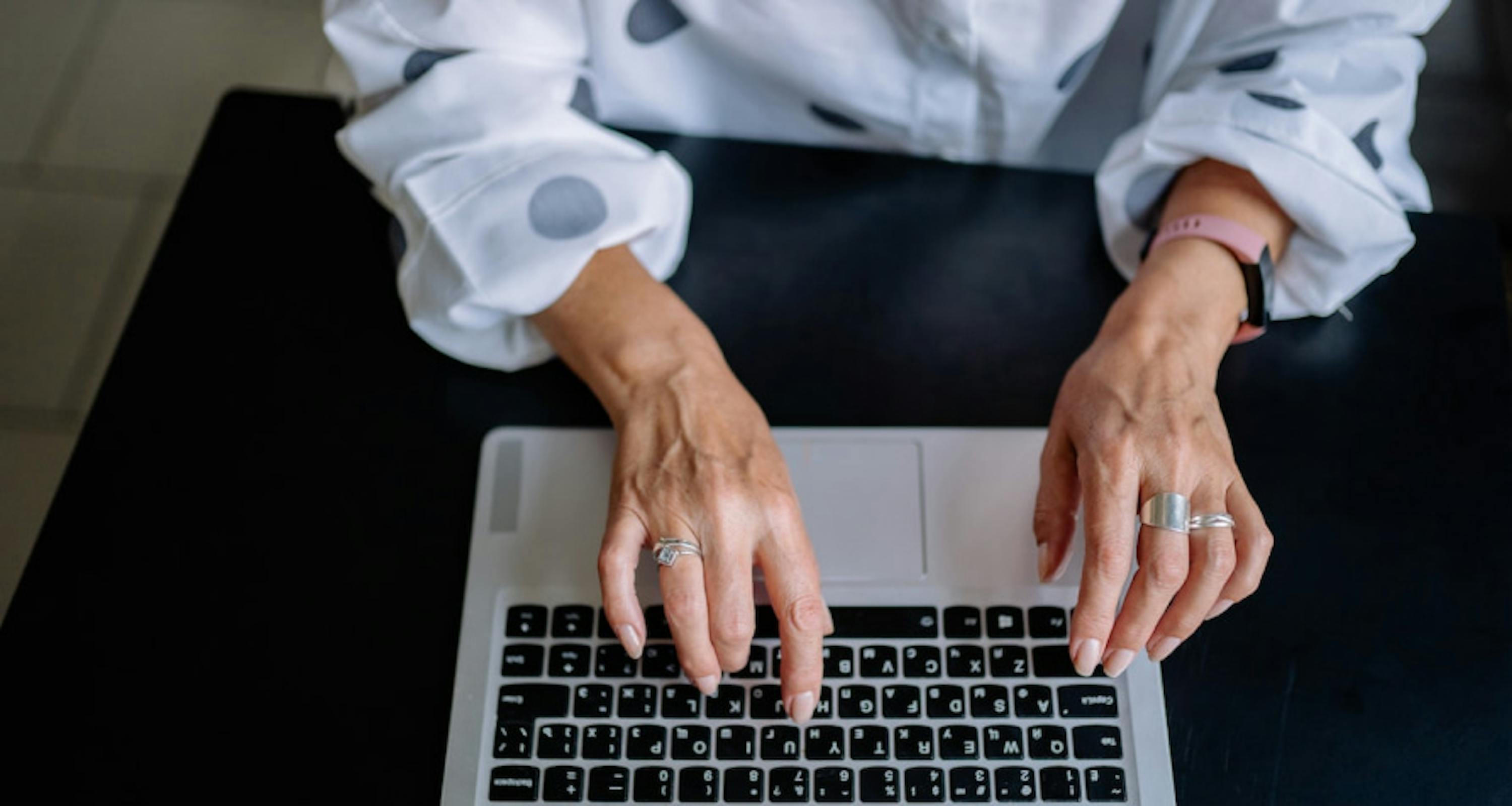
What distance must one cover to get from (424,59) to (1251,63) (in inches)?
19.0

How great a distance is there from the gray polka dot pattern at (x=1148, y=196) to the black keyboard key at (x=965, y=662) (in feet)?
0.97

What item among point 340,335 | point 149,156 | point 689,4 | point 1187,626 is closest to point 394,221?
point 340,335

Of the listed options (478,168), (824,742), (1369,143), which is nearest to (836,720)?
(824,742)

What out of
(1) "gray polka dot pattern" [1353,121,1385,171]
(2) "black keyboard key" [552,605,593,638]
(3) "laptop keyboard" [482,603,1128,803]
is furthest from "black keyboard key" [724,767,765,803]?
(1) "gray polka dot pattern" [1353,121,1385,171]

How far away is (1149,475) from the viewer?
0.58 meters

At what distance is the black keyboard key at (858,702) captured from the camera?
559 mm

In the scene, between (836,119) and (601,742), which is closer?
(601,742)

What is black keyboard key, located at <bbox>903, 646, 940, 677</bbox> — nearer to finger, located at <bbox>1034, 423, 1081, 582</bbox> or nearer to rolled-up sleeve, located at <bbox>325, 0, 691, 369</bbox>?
finger, located at <bbox>1034, 423, 1081, 582</bbox>

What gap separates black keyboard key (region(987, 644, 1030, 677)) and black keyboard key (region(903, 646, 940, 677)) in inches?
1.0

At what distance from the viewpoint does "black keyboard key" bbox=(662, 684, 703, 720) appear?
0.56 meters

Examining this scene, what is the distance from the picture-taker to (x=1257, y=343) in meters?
0.67

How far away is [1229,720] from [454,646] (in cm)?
39

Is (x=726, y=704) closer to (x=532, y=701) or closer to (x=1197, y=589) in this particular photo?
(x=532, y=701)

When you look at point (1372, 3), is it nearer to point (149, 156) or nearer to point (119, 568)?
point (119, 568)
